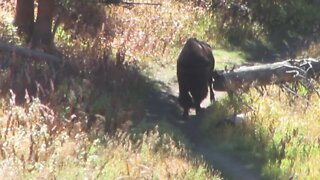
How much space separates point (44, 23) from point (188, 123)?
15.1 ft

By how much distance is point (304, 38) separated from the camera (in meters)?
23.8

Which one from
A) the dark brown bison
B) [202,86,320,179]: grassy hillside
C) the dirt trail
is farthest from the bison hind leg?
[202,86,320,179]: grassy hillside

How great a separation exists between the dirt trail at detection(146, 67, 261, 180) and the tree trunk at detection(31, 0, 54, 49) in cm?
268

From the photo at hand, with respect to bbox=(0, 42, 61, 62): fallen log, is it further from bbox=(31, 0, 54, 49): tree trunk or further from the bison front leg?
the bison front leg

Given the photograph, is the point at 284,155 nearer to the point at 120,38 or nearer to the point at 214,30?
the point at 120,38

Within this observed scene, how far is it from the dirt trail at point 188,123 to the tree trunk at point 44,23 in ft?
8.78

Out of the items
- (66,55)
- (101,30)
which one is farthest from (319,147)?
(101,30)

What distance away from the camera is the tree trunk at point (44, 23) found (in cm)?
1583

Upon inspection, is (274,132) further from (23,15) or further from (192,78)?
(23,15)

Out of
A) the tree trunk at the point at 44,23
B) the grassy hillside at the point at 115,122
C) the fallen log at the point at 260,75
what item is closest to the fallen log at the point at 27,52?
the grassy hillside at the point at 115,122

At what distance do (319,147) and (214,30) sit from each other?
1156 centimetres

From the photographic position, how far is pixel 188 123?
529 inches

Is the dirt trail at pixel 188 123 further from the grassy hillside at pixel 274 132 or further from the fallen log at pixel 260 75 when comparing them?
the fallen log at pixel 260 75

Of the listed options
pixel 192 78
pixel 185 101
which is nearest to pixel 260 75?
pixel 192 78
